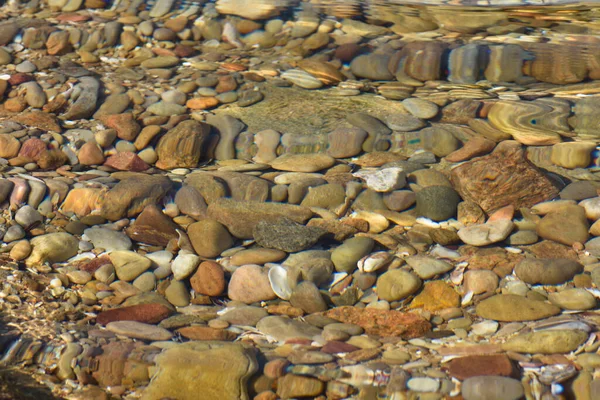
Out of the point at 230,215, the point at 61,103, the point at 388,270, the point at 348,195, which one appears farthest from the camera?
the point at 61,103

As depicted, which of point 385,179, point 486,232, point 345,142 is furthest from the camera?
point 345,142

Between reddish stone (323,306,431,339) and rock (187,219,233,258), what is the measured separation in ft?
1.54

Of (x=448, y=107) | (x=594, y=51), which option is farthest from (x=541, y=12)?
(x=448, y=107)

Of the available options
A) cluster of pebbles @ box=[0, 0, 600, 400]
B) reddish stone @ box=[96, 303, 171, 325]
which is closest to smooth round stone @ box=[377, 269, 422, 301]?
cluster of pebbles @ box=[0, 0, 600, 400]

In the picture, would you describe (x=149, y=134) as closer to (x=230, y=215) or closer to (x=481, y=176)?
(x=230, y=215)

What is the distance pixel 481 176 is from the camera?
2291 millimetres

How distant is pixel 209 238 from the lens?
6.84 feet

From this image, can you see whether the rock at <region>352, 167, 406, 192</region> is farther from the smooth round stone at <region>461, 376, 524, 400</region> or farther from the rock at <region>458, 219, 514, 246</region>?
the smooth round stone at <region>461, 376, 524, 400</region>

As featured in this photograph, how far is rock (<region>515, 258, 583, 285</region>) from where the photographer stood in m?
1.87

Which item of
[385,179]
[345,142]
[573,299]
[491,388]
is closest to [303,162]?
[345,142]

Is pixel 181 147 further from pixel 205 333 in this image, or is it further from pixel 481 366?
pixel 481 366

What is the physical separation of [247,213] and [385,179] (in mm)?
581

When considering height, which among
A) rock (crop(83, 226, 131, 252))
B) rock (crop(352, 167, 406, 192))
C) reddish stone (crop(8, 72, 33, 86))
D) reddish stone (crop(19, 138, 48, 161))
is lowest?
rock (crop(83, 226, 131, 252))

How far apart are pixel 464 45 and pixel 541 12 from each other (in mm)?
645
